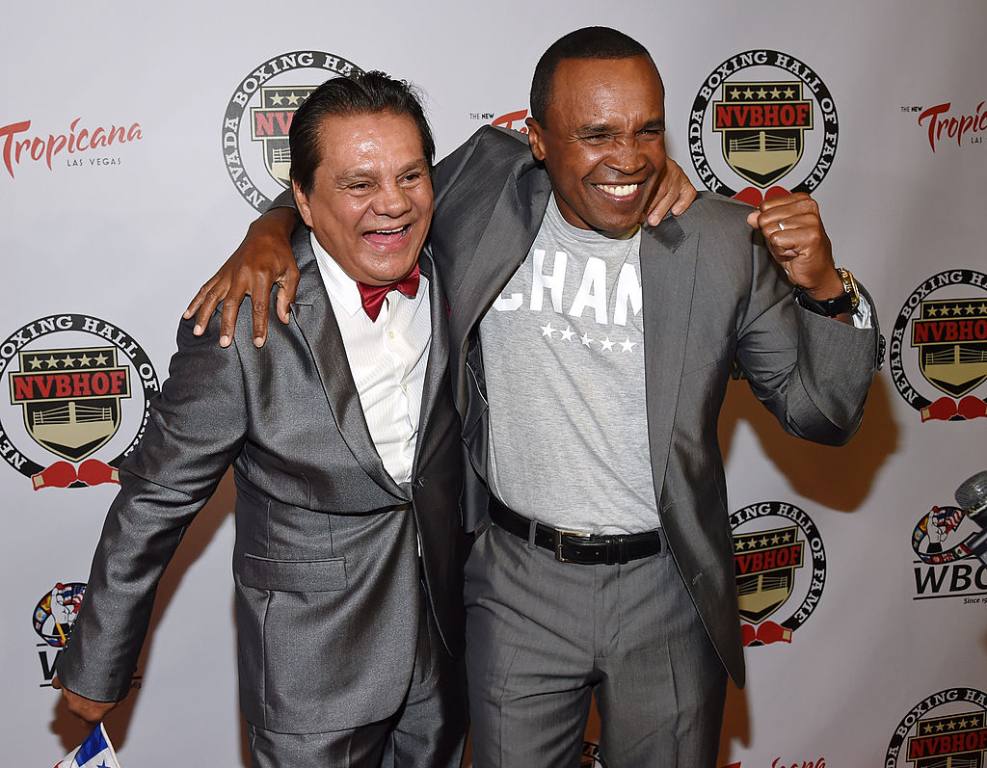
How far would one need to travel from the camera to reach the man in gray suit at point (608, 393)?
1.64m

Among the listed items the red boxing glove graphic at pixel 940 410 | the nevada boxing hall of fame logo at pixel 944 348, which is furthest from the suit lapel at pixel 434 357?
the red boxing glove graphic at pixel 940 410

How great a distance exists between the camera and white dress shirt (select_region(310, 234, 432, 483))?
1.64m

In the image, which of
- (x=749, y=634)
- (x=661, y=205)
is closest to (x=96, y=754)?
(x=661, y=205)

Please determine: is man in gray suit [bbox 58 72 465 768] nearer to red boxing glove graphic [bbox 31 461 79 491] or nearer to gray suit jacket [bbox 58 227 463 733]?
gray suit jacket [bbox 58 227 463 733]

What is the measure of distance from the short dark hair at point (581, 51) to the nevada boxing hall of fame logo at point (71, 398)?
1.21m

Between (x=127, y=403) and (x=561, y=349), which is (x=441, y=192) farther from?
(x=127, y=403)

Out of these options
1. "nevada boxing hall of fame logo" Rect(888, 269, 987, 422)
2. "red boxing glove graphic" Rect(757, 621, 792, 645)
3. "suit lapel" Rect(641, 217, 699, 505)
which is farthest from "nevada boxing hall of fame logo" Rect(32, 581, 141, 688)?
"nevada boxing hall of fame logo" Rect(888, 269, 987, 422)

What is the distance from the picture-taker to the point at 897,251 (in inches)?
105

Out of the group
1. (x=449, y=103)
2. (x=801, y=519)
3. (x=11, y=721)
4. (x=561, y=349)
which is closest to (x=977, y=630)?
(x=801, y=519)

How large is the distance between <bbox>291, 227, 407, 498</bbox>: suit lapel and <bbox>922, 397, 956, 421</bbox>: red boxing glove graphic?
1.79 meters

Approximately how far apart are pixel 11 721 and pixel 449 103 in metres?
1.85

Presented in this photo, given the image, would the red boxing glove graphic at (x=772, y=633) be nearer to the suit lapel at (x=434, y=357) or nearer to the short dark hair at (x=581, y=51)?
A: the suit lapel at (x=434, y=357)

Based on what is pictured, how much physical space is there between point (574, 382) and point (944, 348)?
59.9 inches

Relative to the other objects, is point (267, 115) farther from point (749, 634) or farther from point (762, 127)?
point (749, 634)
